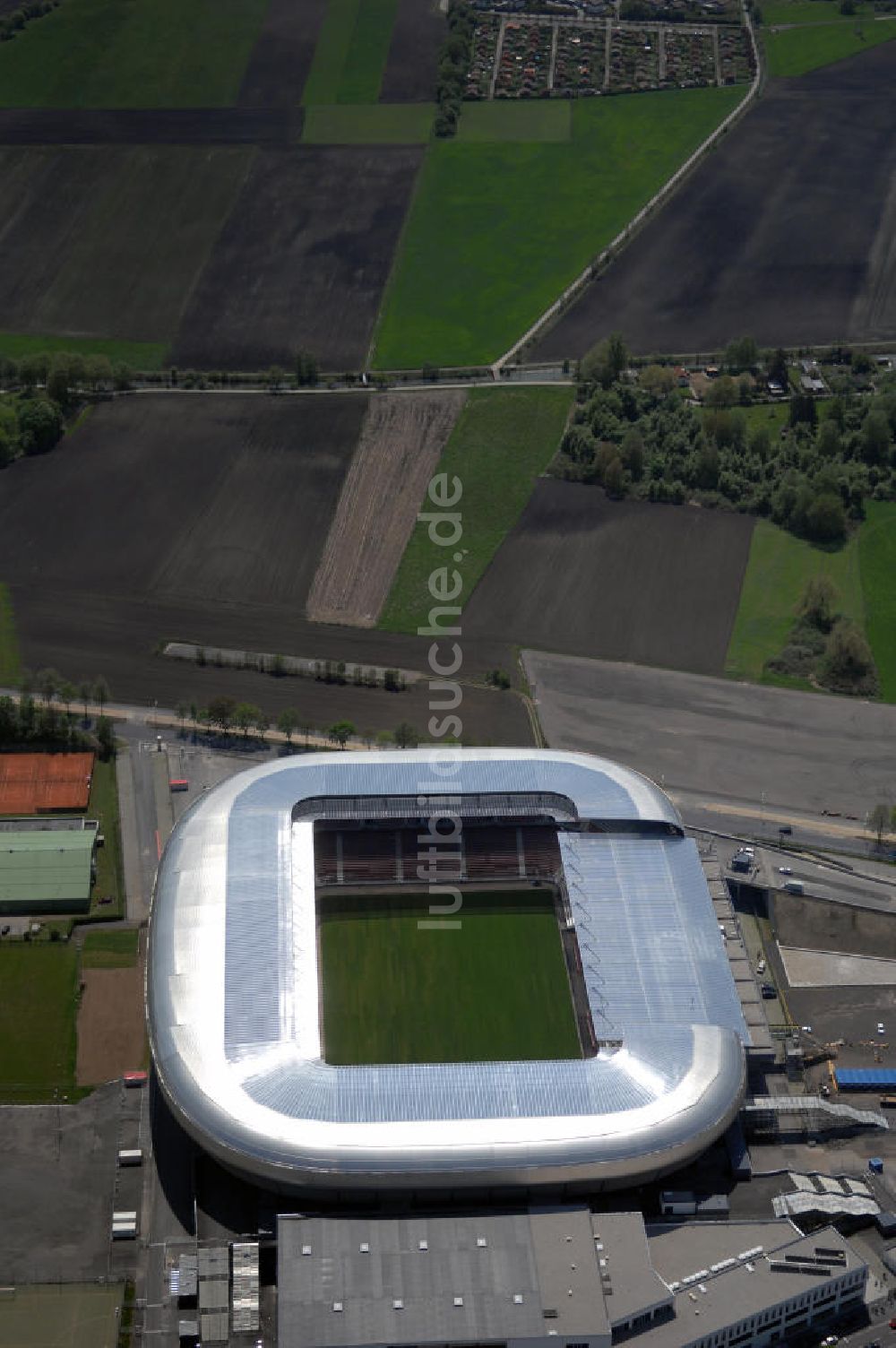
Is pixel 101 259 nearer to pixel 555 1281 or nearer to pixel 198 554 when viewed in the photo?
pixel 198 554

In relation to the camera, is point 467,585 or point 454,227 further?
point 454,227

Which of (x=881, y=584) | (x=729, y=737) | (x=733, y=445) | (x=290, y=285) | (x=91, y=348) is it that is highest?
(x=91, y=348)

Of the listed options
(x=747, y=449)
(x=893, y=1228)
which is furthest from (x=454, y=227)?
(x=893, y=1228)

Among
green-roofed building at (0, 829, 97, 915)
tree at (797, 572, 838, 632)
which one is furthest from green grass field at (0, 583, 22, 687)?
tree at (797, 572, 838, 632)

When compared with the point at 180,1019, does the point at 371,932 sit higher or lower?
lower

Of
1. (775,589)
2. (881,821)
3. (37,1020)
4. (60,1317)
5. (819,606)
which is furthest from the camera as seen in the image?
(775,589)

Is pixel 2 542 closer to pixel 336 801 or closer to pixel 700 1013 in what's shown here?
pixel 336 801

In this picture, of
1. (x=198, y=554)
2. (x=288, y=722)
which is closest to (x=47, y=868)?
(x=288, y=722)
